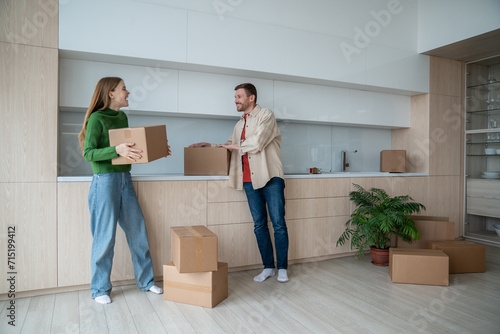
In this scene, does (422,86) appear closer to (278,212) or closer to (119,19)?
(278,212)

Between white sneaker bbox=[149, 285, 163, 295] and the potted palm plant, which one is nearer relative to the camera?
white sneaker bbox=[149, 285, 163, 295]

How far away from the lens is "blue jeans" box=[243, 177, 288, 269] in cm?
294

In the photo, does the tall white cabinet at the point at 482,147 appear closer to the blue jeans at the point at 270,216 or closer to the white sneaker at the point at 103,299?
the blue jeans at the point at 270,216

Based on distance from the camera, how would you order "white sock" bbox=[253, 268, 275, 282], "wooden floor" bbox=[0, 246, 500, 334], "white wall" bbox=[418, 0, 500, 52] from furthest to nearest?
"white wall" bbox=[418, 0, 500, 52] < "white sock" bbox=[253, 268, 275, 282] < "wooden floor" bbox=[0, 246, 500, 334]

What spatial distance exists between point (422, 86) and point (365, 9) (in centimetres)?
113

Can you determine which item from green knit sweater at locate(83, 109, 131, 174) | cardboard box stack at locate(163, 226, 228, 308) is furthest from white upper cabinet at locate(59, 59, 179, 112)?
cardboard box stack at locate(163, 226, 228, 308)

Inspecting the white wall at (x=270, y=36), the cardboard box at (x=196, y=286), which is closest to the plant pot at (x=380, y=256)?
the cardboard box at (x=196, y=286)

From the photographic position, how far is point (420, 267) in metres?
2.85

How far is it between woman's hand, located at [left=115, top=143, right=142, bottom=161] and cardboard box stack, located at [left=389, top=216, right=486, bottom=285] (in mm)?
2085

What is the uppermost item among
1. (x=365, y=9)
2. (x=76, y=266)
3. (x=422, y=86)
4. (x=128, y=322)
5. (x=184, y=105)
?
(x=365, y=9)

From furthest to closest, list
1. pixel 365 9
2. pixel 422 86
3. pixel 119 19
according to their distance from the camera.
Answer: pixel 422 86 → pixel 365 9 → pixel 119 19

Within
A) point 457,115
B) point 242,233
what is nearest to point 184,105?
point 242,233

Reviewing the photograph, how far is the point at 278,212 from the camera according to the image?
116 inches

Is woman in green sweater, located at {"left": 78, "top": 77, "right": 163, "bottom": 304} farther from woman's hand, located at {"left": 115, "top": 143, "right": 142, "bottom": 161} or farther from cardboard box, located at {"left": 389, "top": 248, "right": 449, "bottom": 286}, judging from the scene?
cardboard box, located at {"left": 389, "top": 248, "right": 449, "bottom": 286}
